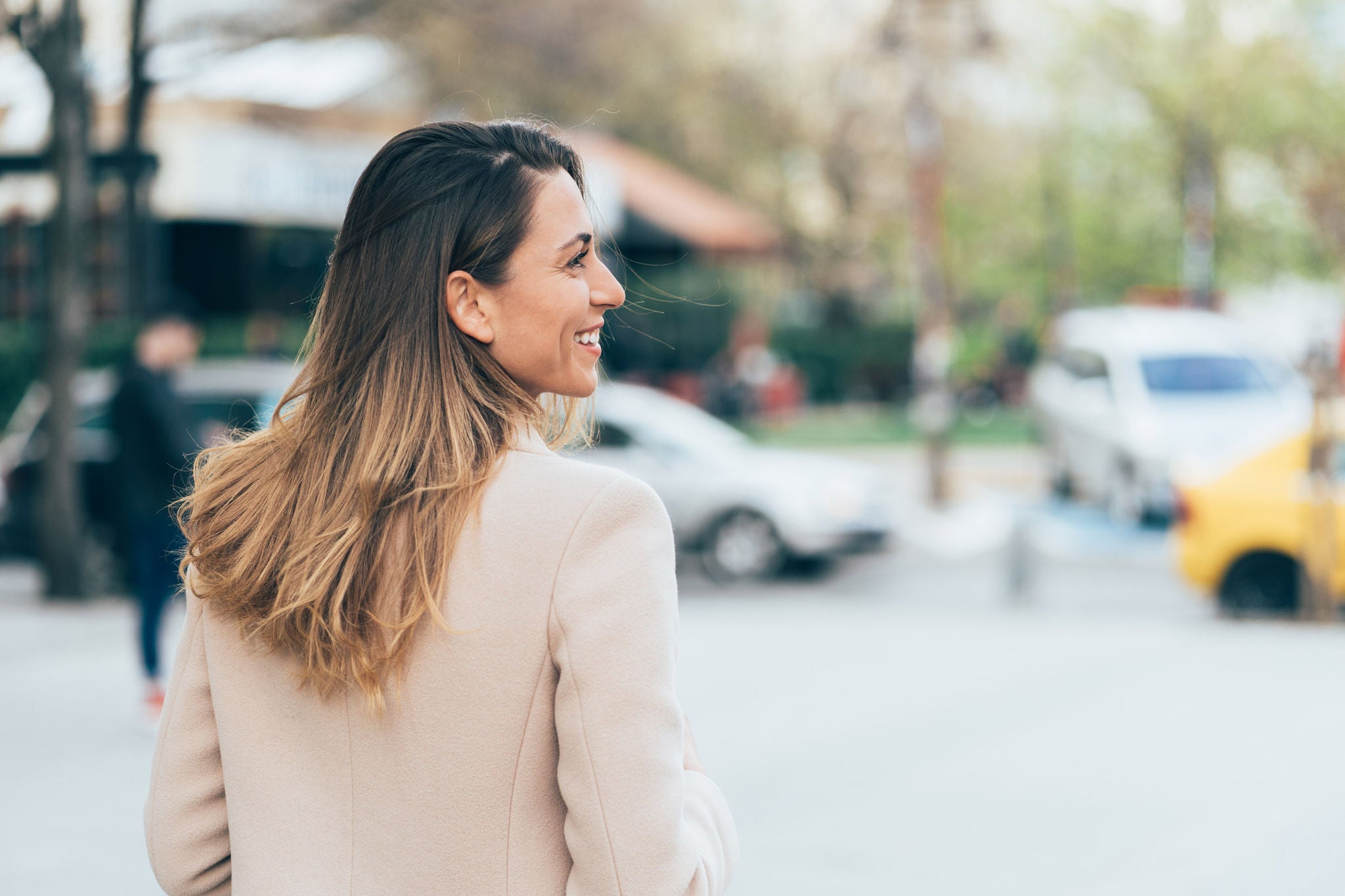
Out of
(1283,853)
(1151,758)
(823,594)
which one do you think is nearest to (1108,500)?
(823,594)

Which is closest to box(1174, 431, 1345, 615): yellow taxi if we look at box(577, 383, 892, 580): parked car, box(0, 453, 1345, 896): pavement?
box(0, 453, 1345, 896): pavement

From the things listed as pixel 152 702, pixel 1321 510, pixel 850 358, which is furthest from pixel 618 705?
pixel 850 358

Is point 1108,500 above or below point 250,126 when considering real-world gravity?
below

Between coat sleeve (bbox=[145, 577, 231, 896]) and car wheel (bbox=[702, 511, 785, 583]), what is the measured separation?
34.2ft

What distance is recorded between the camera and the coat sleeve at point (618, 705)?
1.38m

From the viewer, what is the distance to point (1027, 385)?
31797 mm

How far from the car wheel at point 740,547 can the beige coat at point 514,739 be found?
1051cm

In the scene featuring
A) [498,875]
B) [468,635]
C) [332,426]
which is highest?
[332,426]

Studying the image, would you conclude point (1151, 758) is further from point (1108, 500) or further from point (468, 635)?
point (1108, 500)

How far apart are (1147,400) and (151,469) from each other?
10.1 m

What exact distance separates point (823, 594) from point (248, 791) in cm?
1046

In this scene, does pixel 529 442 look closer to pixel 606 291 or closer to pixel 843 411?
pixel 606 291

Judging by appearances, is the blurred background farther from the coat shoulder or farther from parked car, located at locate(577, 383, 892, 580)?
the coat shoulder

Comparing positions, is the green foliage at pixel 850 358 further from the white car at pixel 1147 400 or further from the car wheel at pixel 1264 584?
the car wheel at pixel 1264 584
